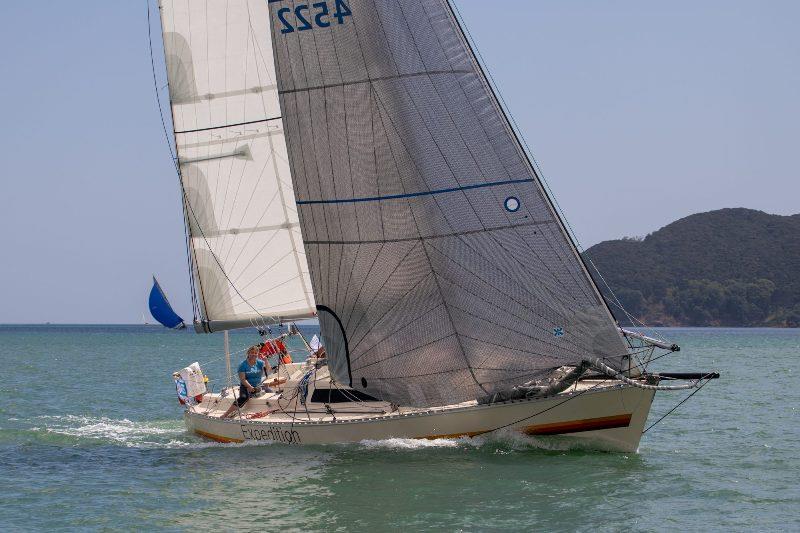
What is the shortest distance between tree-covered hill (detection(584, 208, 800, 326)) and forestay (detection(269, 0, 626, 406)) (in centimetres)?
14690

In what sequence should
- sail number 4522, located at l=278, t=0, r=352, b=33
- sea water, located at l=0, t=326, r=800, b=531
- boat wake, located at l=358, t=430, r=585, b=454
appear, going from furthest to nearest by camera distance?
boat wake, located at l=358, t=430, r=585, b=454, sail number 4522, located at l=278, t=0, r=352, b=33, sea water, located at l=0, t=326, r=800, b=531

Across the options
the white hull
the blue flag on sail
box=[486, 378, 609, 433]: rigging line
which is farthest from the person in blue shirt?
box=[486, 378, 609, 433]: rigging line

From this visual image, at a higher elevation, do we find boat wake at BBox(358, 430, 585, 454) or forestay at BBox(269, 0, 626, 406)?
forestay at BBox(269, 0, 626, 406)

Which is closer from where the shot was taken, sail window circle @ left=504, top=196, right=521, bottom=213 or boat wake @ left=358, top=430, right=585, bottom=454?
sail window circle @ left=504, top=196, right=521, bottom=213

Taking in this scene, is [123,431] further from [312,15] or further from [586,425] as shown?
[586,425]

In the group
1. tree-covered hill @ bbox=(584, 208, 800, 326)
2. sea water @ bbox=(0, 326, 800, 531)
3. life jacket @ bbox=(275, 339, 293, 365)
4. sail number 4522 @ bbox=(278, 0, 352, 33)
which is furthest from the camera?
tree-covered hill @ bbox=(584, 208, 800, 326)

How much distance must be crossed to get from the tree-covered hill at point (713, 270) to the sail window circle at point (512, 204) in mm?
147389

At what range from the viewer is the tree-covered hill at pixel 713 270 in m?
169

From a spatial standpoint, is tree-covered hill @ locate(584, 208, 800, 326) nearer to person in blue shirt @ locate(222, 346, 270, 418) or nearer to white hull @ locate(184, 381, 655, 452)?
person in blue shirt @ locate(222, 346, 270, 418)

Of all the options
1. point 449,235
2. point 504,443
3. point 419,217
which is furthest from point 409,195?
point 504,443

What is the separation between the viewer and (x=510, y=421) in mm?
19484

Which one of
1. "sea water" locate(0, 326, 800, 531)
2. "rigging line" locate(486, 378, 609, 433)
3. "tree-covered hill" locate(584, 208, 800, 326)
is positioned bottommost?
"sea water" locate(0, 326, 800, 531)

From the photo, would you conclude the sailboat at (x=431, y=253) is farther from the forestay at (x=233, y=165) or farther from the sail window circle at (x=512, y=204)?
the forestay at (x=233, y=165)

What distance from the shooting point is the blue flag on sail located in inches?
1001
